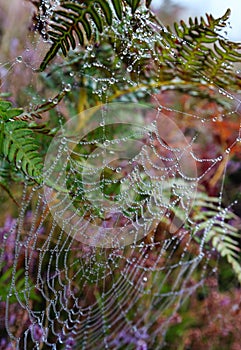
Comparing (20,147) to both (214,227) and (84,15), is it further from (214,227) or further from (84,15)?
(214,227)

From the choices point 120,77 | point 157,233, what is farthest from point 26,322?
point 120,77

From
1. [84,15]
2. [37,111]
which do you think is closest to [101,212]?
[37,111]

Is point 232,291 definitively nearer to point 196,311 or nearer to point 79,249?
point 196,311

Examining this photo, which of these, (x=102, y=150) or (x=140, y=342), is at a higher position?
(x=102, y=150)

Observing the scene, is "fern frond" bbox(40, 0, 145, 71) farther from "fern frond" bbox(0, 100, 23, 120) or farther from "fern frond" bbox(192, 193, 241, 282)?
"fern frond" bbox(192, 193, 241, 282)

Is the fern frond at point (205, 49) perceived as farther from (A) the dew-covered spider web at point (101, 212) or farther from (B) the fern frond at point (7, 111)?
(B) the fern frond at point (7, 111)

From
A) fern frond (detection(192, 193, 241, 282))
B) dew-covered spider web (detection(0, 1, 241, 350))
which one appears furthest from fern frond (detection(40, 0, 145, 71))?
fern frond (detection(192, 193, 241, 282))
